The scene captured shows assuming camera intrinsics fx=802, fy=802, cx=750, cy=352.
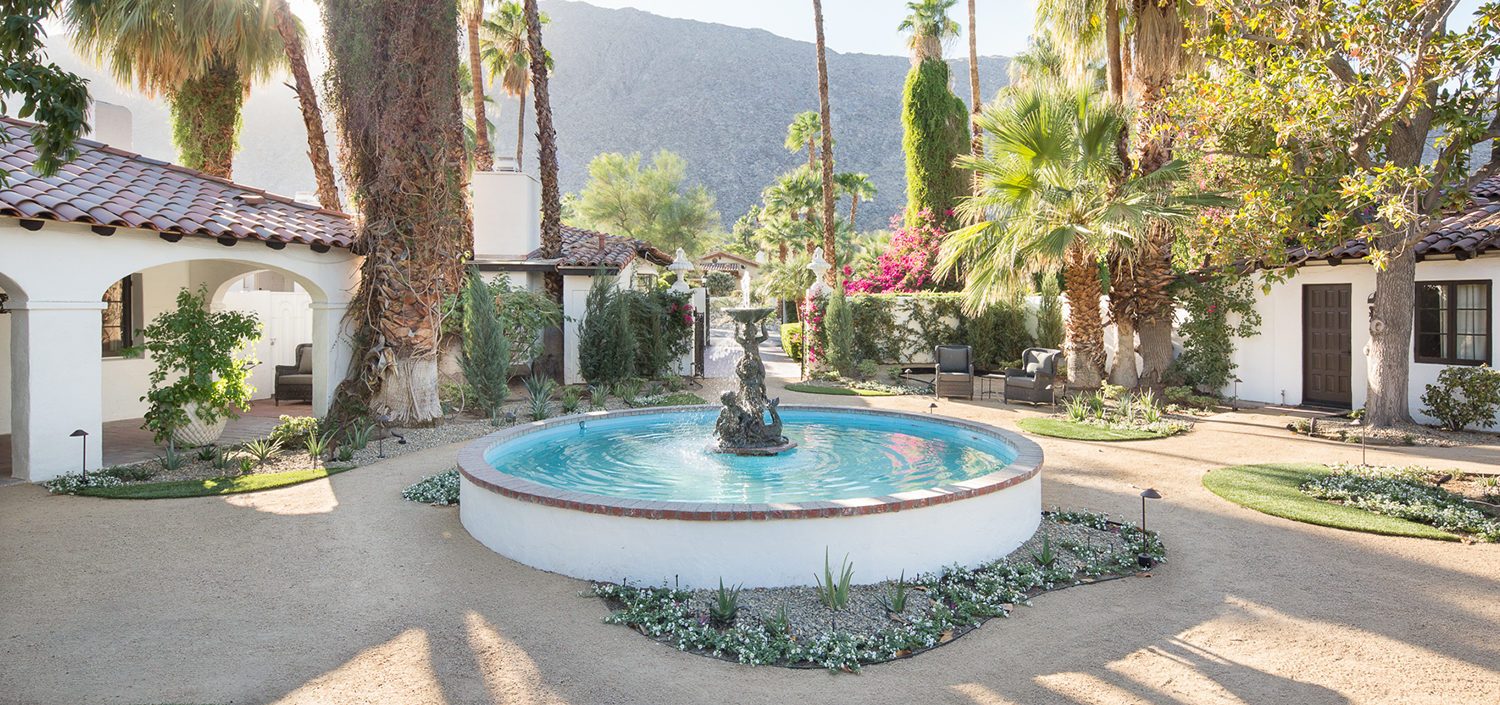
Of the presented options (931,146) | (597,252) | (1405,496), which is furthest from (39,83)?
(931,146)

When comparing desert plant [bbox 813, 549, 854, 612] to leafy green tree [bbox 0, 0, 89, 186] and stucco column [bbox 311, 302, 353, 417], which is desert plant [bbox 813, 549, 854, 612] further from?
stucco column [bbox 311, 302, 353, 417]

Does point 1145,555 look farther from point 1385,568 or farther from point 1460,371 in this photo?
point 1460,371

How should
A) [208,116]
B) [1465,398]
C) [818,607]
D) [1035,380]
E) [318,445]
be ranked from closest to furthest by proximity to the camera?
[818,607], [318,445], [1465,398], [1035,380], [208,116]

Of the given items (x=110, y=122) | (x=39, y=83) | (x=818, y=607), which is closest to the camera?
(x=39, y=83)

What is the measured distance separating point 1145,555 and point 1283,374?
11270 mm

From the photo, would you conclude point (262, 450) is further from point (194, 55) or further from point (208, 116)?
point (208, 116)

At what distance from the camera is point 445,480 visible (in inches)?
333

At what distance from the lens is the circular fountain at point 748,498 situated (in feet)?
18.1

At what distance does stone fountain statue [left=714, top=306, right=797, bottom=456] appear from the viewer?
9.23 metres

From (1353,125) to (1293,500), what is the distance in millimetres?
4925

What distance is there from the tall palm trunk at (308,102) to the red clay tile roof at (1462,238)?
1831 centimetres

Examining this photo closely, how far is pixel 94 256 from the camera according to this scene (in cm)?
908

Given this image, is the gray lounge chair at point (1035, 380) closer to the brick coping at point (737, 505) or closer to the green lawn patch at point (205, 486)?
the brick coping at point (737, 505)

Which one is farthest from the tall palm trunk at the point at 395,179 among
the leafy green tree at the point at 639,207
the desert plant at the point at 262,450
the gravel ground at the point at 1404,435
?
the leafy green tree at the point at 639,207
